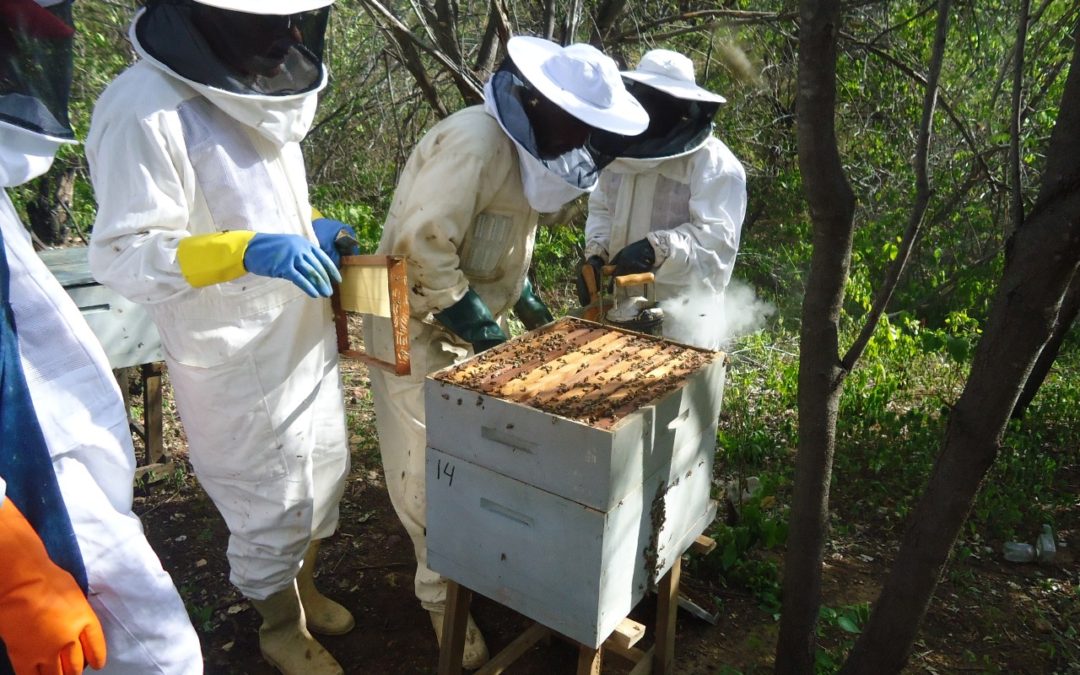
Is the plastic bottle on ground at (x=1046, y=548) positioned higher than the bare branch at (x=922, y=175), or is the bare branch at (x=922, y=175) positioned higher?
the bare branch at (x=922, y=175)

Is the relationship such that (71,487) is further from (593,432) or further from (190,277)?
(593,432)

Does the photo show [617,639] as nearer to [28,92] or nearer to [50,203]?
[28,92]

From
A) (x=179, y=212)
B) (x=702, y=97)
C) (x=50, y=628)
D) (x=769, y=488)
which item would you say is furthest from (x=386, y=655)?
(x=702, y=97)

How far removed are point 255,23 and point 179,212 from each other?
0.57 metres

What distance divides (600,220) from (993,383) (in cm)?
240

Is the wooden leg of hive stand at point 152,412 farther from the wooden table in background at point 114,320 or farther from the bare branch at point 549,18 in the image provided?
the bare branch at point 549,18

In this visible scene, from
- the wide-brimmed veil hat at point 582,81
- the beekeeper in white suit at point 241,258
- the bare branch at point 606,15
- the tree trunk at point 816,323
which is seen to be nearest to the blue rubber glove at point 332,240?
the beekeeper in white suit at point 241,258

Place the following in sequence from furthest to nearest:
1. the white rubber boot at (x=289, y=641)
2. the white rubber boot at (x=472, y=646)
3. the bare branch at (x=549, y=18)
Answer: the bare branch at (x=549, y=18)
the white rubber boot at (x=472, y=646)
the white rubber boot at (x=289, y=641)

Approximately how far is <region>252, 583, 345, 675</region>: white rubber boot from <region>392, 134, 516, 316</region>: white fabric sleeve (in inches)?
45.4

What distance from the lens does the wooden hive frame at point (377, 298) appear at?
2195mm

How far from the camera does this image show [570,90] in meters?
2.48

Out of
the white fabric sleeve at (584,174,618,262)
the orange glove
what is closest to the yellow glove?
the orange glove

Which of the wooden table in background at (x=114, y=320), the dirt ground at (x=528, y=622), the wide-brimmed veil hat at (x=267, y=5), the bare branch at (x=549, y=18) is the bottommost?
the dirt ground at (x=528, y=622)

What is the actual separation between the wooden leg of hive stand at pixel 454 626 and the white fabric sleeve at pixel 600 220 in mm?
1966
